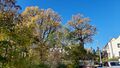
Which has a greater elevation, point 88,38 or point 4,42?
point 88,38

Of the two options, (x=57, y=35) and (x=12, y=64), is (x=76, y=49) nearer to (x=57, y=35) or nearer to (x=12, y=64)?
(x=57, y=35)

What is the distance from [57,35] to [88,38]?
1675 centimetres

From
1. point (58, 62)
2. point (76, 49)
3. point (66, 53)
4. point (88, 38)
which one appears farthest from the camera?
point (88, 38)

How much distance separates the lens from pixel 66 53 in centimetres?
4659

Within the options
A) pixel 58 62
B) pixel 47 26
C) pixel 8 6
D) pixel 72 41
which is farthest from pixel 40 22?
pixel 8 6

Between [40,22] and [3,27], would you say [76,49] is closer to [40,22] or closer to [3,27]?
[40,22]

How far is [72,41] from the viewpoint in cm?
5231

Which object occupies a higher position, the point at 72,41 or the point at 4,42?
the point at 72,41

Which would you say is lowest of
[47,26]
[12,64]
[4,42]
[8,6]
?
[12,64]

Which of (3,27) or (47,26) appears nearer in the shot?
(3,27)

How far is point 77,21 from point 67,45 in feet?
49.6

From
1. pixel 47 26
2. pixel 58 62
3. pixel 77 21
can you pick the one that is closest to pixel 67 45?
pixel 47 26

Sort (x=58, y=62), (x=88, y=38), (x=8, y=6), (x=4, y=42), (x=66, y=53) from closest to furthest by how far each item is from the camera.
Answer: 1. (x=4, y=42)
2. (x=8, y=6)
3. (x=58, y=62)
4. (x=66, y=53)
5. (x=88, y=38)

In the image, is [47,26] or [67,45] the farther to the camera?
[47,26]
